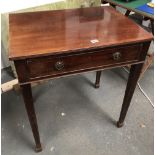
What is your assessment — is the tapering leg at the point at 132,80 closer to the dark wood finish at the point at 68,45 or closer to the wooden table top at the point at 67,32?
the dark wood finish at the point at 68,45

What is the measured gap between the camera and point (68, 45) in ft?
2.68

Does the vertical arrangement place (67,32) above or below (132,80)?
above

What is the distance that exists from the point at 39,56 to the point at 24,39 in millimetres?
143

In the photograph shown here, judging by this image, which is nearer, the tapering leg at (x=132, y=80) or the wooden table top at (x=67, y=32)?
the wooden table top at (x=67, y=32)

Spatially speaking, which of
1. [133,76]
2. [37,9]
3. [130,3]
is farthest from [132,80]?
[37,9]

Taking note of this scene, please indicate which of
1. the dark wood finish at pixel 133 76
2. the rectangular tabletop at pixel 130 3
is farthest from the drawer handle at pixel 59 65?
the rectangular tabletop at pixel 130 3

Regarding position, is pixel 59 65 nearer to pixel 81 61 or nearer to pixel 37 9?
pixel 81 61

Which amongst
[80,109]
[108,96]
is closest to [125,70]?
[108,96]

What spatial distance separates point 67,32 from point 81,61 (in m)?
0.16

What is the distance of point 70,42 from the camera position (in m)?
0.84

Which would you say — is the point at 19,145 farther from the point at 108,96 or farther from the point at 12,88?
the point at 108,96

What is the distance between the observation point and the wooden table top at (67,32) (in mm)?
798

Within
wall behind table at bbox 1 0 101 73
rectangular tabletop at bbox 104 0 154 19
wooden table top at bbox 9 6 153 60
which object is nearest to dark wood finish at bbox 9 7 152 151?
wooden table top at bbox 9 6 153 60

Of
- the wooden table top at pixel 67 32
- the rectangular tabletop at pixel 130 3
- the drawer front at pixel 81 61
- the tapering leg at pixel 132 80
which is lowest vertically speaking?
the tapering leg at pixel 132 80
